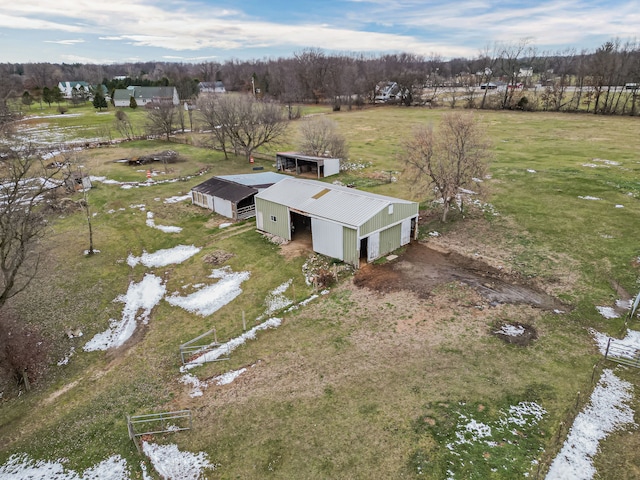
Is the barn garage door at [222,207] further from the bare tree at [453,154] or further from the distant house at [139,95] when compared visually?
the distant house at [139,95]

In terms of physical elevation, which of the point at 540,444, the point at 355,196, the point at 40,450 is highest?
the point at 355,196

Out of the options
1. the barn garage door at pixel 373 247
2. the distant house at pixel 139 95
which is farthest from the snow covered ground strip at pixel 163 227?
the distant house at pixel 139 95

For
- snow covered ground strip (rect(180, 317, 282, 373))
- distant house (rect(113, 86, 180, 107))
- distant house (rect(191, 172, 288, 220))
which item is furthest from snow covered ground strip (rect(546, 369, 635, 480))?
distant house (rect(113, 86, 180, 107))

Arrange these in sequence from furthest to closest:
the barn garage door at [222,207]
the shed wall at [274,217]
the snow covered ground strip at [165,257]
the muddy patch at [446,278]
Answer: the barn garage door at [222,207], the shed wall at [274,217], the snow covered ground strip at [165,257], the muddy patch at [446,278]

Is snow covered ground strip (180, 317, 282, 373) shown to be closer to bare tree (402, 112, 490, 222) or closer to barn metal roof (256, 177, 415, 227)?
barn metal roof (256, 177, 415, 227)

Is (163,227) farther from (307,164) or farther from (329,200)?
(307,164)

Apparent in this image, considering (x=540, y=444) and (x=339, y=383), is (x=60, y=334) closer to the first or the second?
(x=339, y=383)

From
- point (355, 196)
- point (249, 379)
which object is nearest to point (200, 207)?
point (355, 196)

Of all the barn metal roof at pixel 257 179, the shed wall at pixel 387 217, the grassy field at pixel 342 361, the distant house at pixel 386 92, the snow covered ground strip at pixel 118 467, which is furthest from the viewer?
the distant house at pixel 386 92
